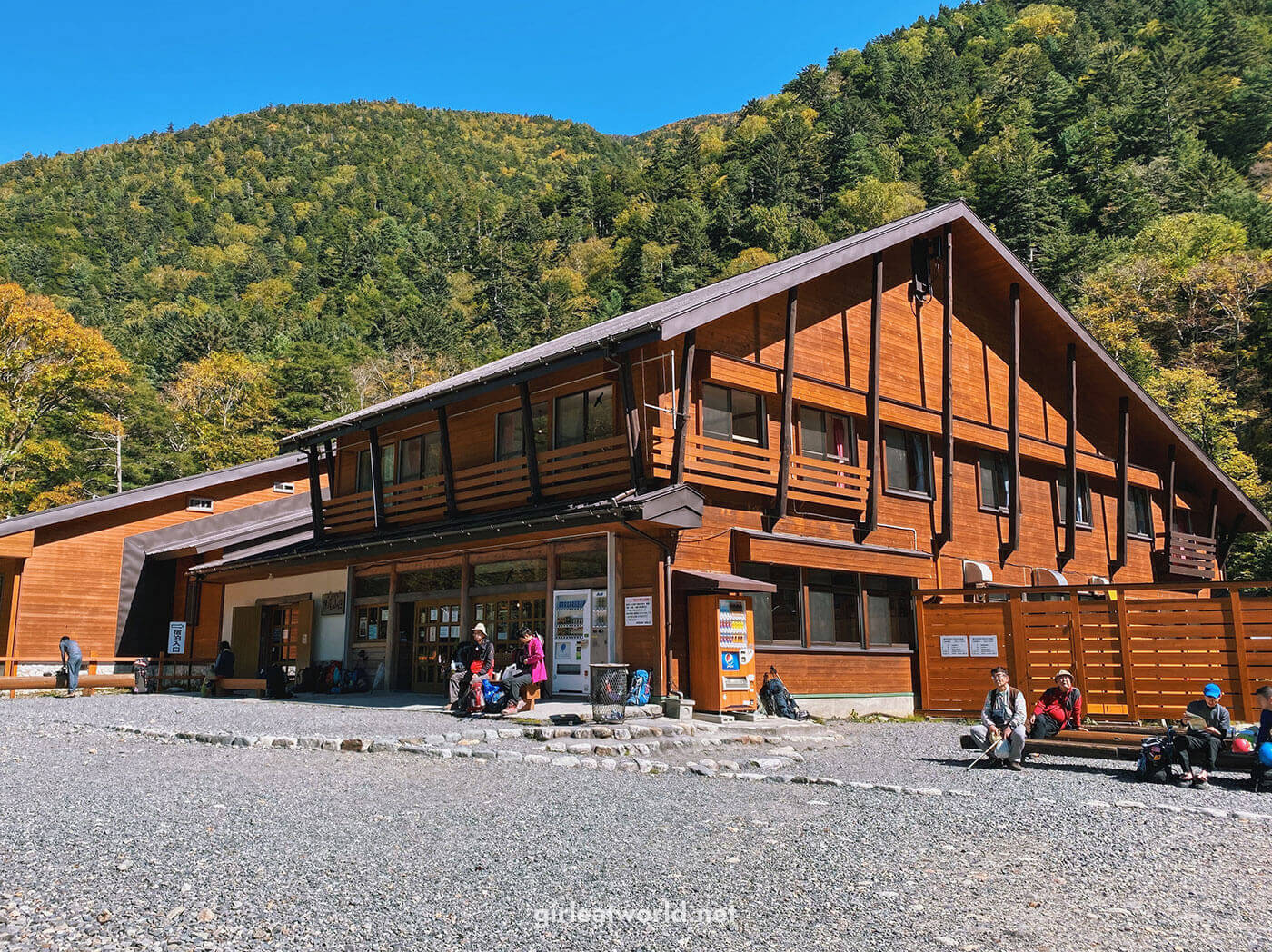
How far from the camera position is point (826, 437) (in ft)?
71.2

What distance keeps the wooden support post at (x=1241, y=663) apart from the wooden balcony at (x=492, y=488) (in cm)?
1033

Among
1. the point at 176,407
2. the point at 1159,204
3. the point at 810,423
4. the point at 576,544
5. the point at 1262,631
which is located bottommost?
the point at 1262,631

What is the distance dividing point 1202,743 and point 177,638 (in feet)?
87.4

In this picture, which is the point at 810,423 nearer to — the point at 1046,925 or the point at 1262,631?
the point at 1262,631

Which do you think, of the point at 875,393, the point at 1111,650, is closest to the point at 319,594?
the point at 875,393

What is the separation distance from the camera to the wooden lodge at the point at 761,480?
18.1 m


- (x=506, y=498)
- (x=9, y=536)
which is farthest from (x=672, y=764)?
(x=9, y=536)

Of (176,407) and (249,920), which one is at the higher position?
(176,407)

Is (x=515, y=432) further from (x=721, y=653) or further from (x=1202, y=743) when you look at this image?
(x=1202, y=743)

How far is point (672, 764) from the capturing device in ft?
38.1

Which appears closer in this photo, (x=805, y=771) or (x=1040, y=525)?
(x=805, y=771)

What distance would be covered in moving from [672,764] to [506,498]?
33.3 ft

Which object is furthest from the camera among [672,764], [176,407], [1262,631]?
[176,407]

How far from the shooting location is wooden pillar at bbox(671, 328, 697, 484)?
17.6m
